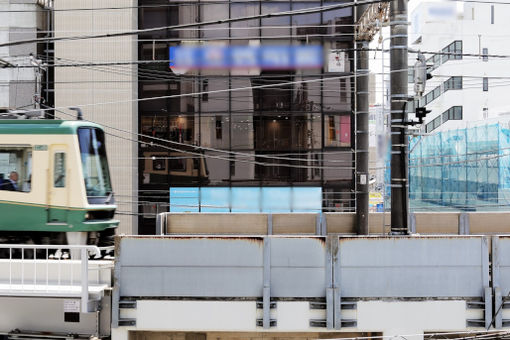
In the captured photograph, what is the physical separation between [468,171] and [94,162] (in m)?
27.6

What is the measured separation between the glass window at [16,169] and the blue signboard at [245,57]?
14.1 m

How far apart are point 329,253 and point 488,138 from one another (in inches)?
1040

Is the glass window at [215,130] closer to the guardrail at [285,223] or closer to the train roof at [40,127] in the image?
the guardrail at [285,223]

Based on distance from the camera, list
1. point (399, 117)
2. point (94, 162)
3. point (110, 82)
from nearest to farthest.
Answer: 1. point (399, 117)
2. point (94, 162)
3. point (110, 82)

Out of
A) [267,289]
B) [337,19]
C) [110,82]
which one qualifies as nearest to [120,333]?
[267,289]

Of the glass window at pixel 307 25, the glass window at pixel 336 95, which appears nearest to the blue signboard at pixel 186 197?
the glass window at pixel 336 95

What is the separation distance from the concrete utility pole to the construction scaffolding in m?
16.9

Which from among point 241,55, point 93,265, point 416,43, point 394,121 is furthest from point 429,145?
point 93,265

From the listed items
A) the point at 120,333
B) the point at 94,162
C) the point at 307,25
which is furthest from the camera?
the point at 307,25

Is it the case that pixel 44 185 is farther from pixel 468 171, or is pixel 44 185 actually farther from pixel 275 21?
pixel 468 171

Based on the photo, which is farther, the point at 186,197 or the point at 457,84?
the point at 457,84

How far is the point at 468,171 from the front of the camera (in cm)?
3559

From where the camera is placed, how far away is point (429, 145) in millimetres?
42281

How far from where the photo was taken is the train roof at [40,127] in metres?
13.0
